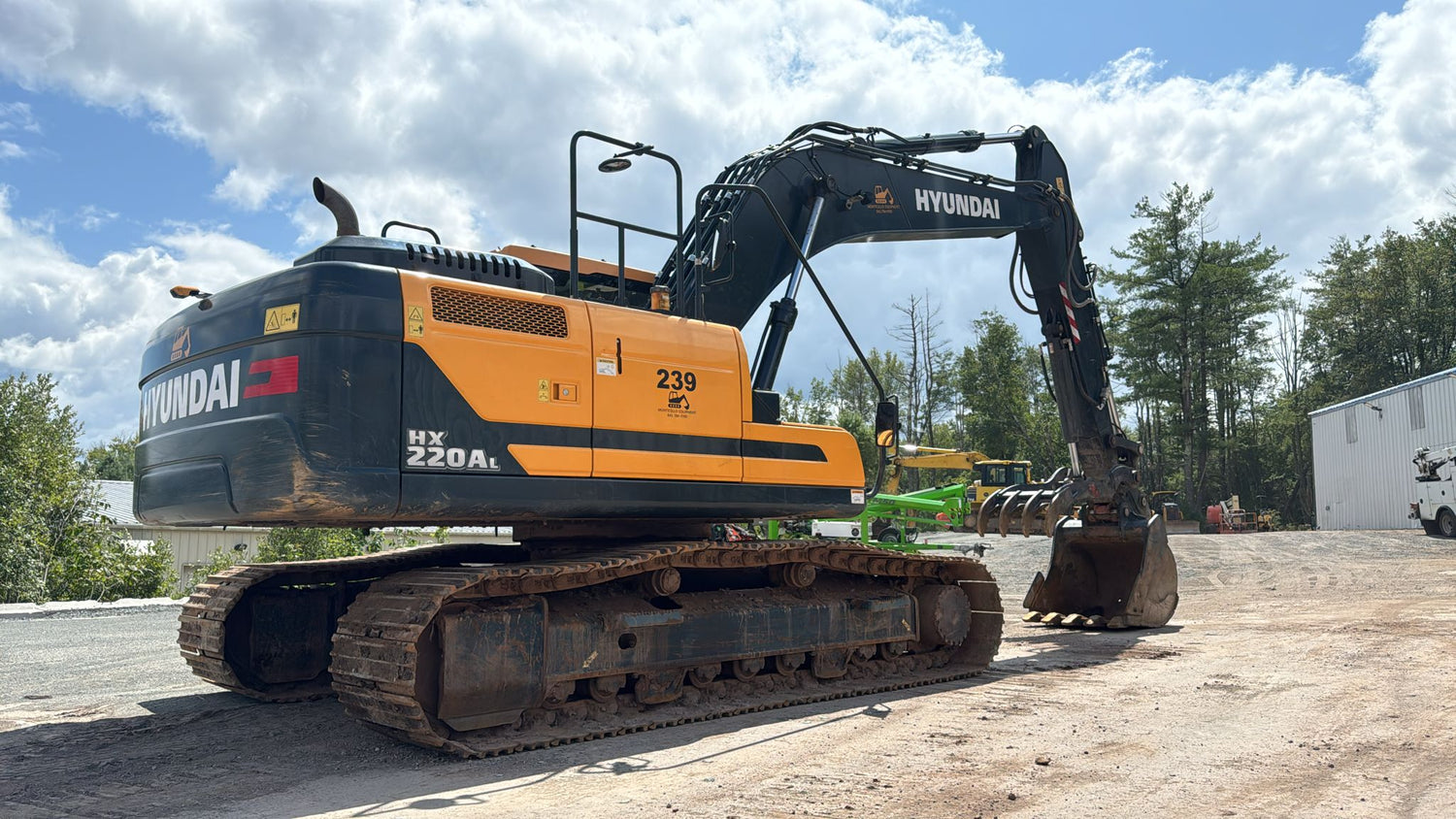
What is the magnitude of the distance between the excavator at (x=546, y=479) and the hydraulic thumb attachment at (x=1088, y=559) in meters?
2.22

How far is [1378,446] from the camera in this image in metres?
37.4

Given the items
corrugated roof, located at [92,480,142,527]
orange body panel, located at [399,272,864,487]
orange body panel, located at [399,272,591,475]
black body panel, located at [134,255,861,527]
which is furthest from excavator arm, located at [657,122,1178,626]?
corrugated roof, located at [92,480,142,527]

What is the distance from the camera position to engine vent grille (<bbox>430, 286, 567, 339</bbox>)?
19.4 feet

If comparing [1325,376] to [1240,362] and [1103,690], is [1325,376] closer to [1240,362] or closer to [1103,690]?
[1240,362]

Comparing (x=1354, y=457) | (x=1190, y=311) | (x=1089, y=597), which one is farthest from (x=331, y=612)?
(x=1190, y=311)

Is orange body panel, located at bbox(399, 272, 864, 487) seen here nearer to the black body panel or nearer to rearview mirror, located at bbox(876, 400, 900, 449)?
the black body panel

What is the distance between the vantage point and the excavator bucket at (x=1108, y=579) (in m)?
11.4

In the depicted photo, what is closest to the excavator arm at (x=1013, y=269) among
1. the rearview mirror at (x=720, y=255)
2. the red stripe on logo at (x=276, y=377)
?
the rearview mirror at (x=720, y=255)

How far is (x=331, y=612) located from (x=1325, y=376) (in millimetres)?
69572

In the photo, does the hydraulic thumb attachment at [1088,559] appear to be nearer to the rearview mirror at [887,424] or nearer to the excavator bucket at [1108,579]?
the excavator bucket at [1108,579]

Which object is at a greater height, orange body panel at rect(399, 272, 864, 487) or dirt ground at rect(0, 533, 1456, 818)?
orange body panel at rect(399, 272, 864, 487)

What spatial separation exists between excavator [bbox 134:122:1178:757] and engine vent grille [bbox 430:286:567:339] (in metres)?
0.01

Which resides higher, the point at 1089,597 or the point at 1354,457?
the point at 1354,457

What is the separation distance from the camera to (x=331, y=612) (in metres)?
7.97
